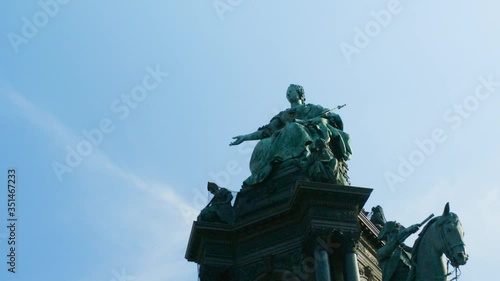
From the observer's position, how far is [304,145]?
26.5 m

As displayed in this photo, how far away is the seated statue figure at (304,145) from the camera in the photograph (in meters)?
25.2

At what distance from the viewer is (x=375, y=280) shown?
2514cm

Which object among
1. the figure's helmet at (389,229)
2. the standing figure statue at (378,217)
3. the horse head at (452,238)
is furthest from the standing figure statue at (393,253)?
the standing figure statue at (378,217)

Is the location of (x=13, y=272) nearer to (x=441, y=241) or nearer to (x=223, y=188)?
(x=223, y=188)

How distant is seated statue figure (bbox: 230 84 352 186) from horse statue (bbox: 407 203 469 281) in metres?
6.09

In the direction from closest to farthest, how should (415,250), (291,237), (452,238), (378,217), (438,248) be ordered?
(452,238), (438,248), (415,250), (291,237), (378,217)

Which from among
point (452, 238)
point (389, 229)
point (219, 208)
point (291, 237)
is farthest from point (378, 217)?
point (452, 238)

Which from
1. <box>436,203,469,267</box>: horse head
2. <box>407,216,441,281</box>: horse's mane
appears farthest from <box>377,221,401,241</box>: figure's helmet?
<box>436,203,469,267</box>: horse head

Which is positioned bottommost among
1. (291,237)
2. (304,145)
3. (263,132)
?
(291,237)

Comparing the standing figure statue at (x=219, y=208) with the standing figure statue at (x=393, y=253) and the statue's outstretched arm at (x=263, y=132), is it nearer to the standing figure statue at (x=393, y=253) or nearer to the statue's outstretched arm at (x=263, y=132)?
the statue's outstretched arm at (x=263, y=132)

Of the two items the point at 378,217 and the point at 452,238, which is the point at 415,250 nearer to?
the point at 452,238

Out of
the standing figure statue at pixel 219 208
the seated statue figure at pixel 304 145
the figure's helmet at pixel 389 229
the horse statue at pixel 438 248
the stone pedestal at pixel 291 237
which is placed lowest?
the horse statue at pixel 438 248

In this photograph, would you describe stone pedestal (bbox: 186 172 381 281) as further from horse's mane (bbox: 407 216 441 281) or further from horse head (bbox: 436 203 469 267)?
horse head (bbox: 436 203 469 267)

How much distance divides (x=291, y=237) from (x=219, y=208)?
3.41m
